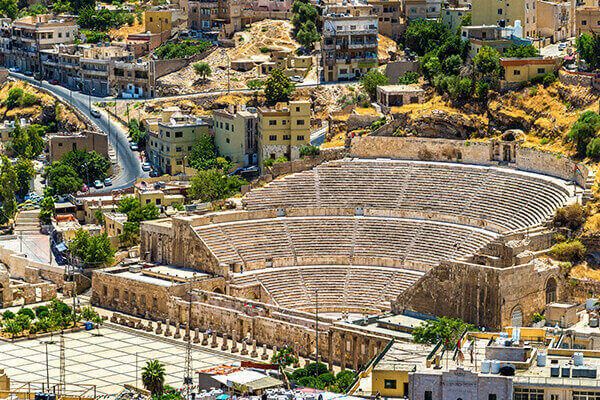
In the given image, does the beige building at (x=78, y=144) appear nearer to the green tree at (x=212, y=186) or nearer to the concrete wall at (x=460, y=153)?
the green tree at (x=212, y=186)

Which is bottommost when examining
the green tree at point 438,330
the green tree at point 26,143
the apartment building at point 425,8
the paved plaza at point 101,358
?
the paved plaza at point 101,358

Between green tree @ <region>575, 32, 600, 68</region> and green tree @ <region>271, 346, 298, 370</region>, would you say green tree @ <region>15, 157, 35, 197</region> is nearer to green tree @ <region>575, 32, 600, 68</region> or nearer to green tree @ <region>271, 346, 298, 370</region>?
green tree @ <region>575, 32, 600, 68</region>

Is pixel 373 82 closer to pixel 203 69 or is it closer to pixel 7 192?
pixel 203 69

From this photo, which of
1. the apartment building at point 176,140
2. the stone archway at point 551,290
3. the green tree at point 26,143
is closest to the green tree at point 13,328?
the apartment building at point 176,140

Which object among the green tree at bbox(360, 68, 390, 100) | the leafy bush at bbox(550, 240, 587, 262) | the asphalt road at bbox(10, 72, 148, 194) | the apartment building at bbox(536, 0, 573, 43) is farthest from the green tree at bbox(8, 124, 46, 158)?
the leafy bush at bbox(550, 240, 587, 262)

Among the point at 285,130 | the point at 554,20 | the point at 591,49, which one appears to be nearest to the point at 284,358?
the point at 285,130
